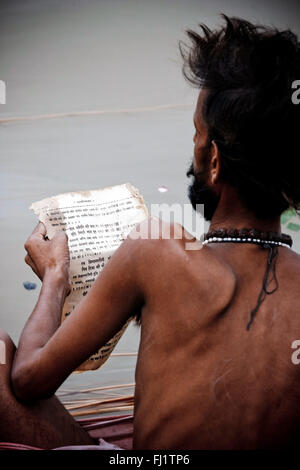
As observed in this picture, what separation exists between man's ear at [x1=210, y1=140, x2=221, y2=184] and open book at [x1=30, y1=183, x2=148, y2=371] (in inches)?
12.1

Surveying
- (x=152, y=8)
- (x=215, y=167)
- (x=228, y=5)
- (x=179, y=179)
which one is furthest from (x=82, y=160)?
(x=215, y=167)

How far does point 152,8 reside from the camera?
1916mm

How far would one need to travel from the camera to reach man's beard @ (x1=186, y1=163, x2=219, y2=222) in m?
0.88

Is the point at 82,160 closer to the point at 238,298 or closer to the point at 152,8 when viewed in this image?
the point at 152,8

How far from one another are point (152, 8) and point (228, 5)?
270 millimetres

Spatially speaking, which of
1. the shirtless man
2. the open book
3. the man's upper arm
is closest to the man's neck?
the shirtless man

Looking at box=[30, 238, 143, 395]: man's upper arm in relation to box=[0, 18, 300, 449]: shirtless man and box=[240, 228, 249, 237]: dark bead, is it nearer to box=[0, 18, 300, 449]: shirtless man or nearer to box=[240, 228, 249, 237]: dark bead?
box=[0, 18, 300, 449]: shirtless man

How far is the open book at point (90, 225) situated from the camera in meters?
1.07

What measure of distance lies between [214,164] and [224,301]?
0.22 m

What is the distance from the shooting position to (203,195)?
2.91ft

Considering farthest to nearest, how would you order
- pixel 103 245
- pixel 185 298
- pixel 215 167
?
pixel 103 245, pixel 215 167, pixel 185 298

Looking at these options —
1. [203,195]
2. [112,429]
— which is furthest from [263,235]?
[112,429]

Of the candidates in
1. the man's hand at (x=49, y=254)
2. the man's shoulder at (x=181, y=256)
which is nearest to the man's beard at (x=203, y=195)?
the man's shoulder at (x=181, y=256)

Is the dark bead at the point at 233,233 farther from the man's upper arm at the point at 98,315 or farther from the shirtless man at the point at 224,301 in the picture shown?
the man's upper arm at the point at 98,315
